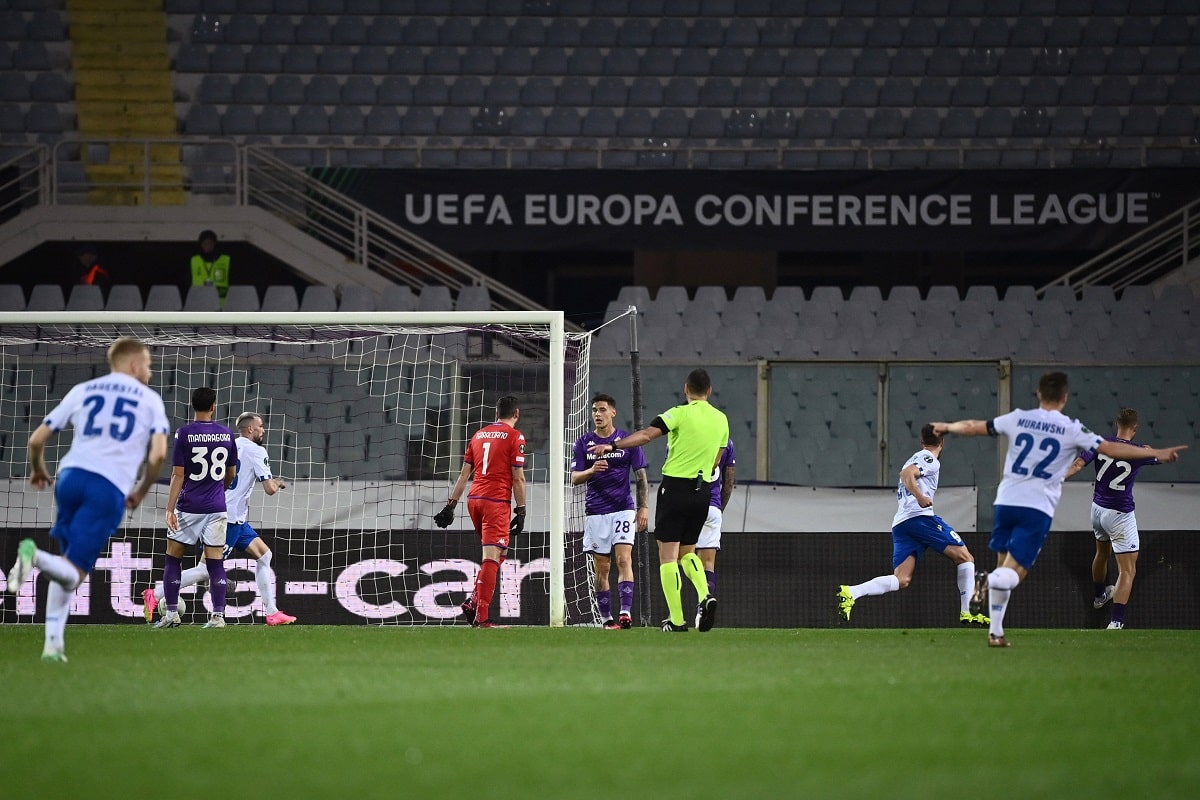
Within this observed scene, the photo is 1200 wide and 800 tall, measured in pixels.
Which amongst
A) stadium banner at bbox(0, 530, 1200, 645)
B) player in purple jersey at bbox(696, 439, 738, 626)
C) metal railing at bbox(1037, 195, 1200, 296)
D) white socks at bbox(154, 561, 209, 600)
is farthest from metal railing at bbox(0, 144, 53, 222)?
metal railing at bbox(1037, 195, 1200, 296)

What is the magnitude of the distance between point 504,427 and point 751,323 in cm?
766

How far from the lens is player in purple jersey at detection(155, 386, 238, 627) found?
1243 centimetres

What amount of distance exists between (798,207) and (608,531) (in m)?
8.52

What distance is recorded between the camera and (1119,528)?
13.8m

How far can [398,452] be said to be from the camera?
53.4ft

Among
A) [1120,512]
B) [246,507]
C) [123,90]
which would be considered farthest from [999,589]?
[123,90]

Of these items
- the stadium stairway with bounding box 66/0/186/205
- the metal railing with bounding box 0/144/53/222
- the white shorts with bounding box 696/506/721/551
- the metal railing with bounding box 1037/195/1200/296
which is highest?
the stadium stairway with bounding box 66/0/186/205

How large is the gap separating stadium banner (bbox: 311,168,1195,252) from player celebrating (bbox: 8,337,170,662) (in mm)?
11961

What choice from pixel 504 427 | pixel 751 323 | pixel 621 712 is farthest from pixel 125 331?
pixel 621 712

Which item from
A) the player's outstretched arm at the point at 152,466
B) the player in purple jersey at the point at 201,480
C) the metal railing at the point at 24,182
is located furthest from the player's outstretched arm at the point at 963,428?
the metal railing at the point at 24,182

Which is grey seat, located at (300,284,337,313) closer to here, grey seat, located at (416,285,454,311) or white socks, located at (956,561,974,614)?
grey seat, located at (416,285,454,311)

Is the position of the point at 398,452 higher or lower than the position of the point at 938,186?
lower

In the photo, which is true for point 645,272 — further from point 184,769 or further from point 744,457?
point 184,769

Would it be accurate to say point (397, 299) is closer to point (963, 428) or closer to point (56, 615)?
point (963, 428)
